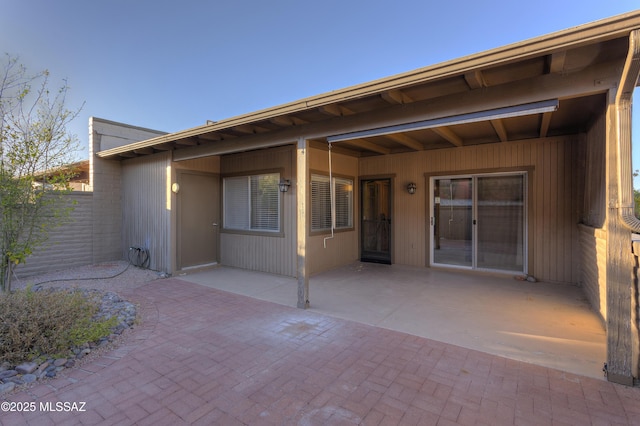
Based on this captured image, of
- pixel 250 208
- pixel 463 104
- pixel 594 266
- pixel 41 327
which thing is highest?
pixel 463 104

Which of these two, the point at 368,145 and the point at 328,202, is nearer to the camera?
the point at 368,145

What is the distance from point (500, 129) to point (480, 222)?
2.05m

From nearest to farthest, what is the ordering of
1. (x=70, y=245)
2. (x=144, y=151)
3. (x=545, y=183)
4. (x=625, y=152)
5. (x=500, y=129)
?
(x=625, y=152) → (x=500, y=129) → (x=545, y=183) → (x=144, y=151) → (x=70, y=245)

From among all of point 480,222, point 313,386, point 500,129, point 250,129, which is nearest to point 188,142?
point 250,129

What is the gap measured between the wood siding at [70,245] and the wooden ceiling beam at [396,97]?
6.26 meters

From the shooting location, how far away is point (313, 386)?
234cm

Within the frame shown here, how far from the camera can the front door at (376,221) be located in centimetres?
721

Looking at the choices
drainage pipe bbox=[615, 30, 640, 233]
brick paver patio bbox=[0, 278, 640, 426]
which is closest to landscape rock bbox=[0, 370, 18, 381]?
brick paver patio bbox=[0, 278, 640, 426]

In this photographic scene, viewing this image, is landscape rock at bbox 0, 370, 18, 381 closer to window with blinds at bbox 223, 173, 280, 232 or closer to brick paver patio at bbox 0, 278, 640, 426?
brick paver patio at bbox 0, 278, 640, 426

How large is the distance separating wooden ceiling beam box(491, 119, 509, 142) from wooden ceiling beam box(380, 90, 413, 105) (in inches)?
67.7

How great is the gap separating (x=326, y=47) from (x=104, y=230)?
9.16 meters

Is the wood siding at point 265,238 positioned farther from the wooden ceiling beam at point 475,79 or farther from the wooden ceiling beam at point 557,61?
the wooden ceiling beam at point 557,61

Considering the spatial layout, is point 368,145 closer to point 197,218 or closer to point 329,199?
point 329,199

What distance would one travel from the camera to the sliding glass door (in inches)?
226
